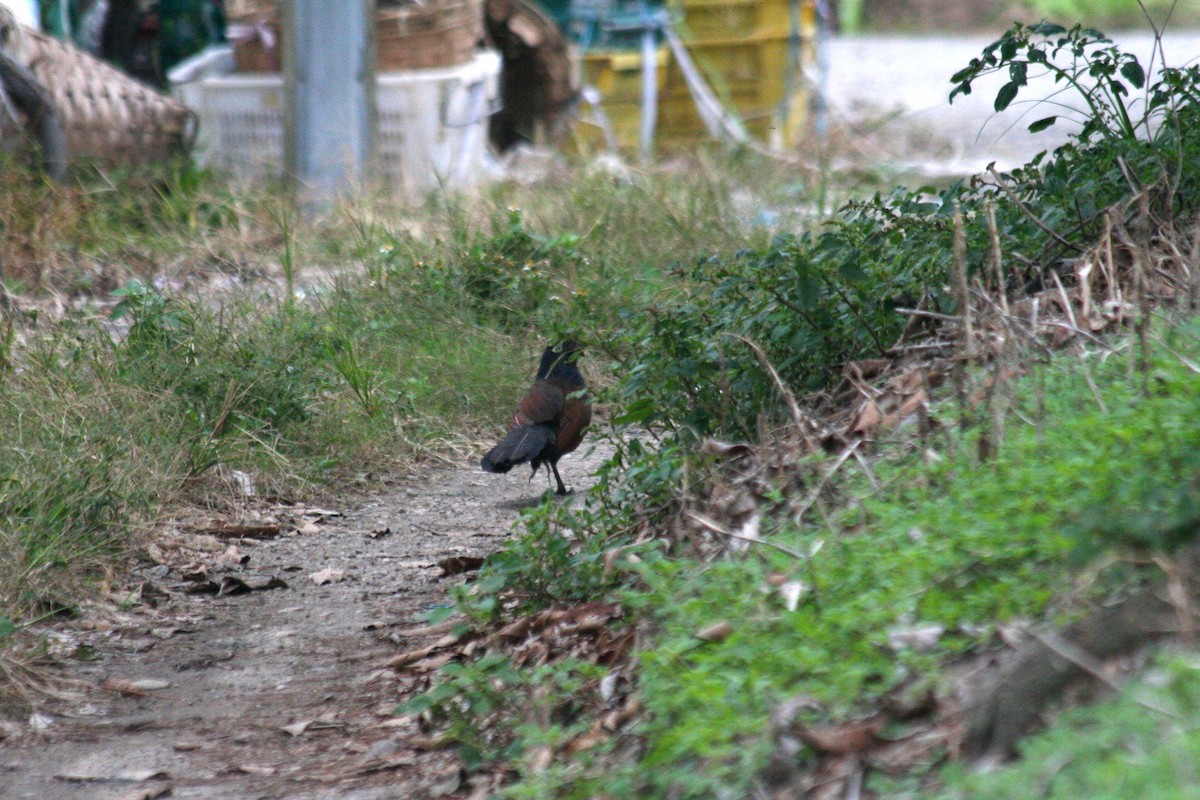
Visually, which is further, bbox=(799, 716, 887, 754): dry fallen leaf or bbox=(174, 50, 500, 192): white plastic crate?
bbox=(174, 50, 500, 192): white plastic crate

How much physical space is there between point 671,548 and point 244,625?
1.41 meters

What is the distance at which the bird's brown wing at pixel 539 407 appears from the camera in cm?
508

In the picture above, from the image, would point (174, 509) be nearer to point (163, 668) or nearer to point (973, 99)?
point (163, 668)

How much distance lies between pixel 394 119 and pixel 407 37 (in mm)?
614

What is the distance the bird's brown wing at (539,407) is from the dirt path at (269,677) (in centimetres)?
35

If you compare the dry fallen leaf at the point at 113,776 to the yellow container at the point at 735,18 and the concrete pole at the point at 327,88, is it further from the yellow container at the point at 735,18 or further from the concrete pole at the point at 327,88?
the yellow container at the point at 735,18

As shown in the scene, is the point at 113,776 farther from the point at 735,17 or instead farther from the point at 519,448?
the point at 735,17

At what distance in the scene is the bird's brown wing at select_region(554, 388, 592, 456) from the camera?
5086mm

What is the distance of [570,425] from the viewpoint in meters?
5.09

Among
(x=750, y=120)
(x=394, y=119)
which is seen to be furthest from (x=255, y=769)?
(x=750, y=120)

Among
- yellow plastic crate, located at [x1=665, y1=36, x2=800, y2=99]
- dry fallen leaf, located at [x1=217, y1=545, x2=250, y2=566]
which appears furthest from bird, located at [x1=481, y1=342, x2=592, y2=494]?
yellow plastic crate, located at [x1=665, y1=36, x2=800, y2=99]

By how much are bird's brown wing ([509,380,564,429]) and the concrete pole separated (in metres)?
3.99

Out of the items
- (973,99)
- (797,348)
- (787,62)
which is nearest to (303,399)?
(797,348)

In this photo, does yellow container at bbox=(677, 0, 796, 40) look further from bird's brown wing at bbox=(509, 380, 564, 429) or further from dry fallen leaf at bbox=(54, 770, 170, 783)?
dry fallen leaf at bbox=(54, 770, 170, 783)
